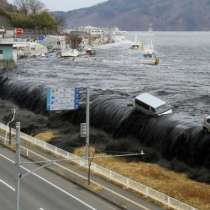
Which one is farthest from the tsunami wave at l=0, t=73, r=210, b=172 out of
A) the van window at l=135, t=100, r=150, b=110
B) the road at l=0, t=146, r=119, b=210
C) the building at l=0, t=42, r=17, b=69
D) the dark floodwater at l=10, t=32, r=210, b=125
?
the building at l=0, t=42, r=17, b=69

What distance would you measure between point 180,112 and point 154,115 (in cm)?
722

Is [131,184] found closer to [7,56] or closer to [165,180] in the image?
[165,180]

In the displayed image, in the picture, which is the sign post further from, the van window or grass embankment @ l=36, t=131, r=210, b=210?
the van window

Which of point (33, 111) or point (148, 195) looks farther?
point (33, 111)

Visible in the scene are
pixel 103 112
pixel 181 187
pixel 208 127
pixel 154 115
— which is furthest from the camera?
pixel 103 112

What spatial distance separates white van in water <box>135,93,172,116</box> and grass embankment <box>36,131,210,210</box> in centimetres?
1147

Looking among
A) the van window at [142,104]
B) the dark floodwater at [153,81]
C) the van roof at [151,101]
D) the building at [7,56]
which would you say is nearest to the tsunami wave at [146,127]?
the van window at [142,104]

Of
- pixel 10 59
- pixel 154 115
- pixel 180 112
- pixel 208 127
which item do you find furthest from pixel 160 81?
pixel 208 127

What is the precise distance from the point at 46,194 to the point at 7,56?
267 feet

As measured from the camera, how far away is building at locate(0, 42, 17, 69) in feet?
375

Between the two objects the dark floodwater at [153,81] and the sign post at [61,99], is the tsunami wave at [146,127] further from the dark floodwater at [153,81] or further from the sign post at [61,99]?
the sign post at [61,99]

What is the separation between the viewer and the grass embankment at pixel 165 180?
3826 cm

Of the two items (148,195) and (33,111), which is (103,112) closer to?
(33,111)

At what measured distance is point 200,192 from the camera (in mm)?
39562
